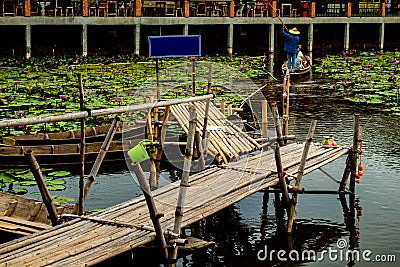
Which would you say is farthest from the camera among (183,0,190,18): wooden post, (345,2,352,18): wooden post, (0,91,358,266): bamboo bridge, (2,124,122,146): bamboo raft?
(345,2,352,18): wooden post

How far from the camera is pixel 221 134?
11.7 m

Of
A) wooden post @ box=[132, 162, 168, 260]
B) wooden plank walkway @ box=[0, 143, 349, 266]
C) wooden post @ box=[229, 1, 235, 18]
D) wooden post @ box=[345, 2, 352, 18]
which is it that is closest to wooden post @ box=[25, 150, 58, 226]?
wooden plank walkway @ box=[0, 143, 349, 266]

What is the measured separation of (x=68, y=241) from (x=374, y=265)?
3.73 m

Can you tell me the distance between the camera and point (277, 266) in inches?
353

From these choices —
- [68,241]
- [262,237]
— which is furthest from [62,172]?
[68,241]

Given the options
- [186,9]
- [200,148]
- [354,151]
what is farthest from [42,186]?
[186,9]

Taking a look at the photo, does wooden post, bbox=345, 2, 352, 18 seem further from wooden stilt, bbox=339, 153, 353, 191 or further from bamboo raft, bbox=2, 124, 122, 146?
wooden stilt, bbox=339, 153, 353, 191

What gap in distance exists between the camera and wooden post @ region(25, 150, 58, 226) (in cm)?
759

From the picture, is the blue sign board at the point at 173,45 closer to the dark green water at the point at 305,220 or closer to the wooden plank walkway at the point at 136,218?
the wooden plank walkway at the point at 136,218

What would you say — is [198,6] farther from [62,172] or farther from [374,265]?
[374,265]

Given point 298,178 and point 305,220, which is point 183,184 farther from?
point 305,220

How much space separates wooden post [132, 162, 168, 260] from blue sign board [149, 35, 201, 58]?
3173mm

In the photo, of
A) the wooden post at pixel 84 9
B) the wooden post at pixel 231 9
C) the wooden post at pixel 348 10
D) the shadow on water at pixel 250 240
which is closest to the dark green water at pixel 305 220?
the shadow on water at pixel 250 240

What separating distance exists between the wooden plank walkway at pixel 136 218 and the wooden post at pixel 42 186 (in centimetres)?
27
